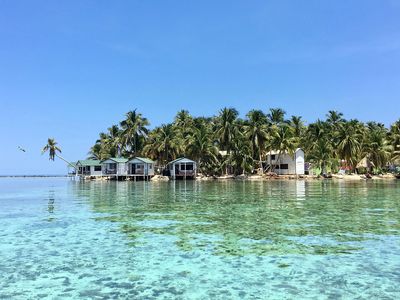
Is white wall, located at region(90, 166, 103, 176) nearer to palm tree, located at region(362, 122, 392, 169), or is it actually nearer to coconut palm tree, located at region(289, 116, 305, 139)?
coconut palm tree, located at region(289, 116, 305, 139)

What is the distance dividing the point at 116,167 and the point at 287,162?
31.4 meters

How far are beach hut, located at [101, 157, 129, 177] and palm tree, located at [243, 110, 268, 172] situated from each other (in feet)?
75.3

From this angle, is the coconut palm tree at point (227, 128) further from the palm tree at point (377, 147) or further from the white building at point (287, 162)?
the palm tree at point (377, 147)

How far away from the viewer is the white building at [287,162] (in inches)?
2650

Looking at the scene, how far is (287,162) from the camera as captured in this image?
225 ft

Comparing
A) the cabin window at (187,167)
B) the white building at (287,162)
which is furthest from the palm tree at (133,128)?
the white building at (287,162)

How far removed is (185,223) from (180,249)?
15.2 ft

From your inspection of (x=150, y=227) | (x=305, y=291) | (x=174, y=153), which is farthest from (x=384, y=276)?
(x=174, y=153)

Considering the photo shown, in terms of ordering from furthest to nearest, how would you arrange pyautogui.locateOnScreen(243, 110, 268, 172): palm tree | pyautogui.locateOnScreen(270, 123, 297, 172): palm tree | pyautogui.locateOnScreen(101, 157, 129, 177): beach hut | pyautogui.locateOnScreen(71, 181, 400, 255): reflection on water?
pyautogui.locateOnScreen(101, 157, 129, 177): beach hut → pyautogui.locateOnScreen(243, 110, 268, 172): palm tree → pyautogui.locateOnScreen(270, 123, 297, 172): palm tree → pyautogui.locateOnScreen(71, 181, 400, 255): reflection on water

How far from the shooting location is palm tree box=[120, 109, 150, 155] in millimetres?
71875

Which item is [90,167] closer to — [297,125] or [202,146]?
[202,146]

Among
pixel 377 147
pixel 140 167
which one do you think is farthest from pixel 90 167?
pixel 377 147

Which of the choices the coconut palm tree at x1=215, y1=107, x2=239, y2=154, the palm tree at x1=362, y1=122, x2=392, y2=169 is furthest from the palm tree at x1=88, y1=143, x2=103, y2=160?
the palm tree at x1=362, y1=122, x2=392, y2=169

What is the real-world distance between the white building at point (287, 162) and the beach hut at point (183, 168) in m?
14.3
